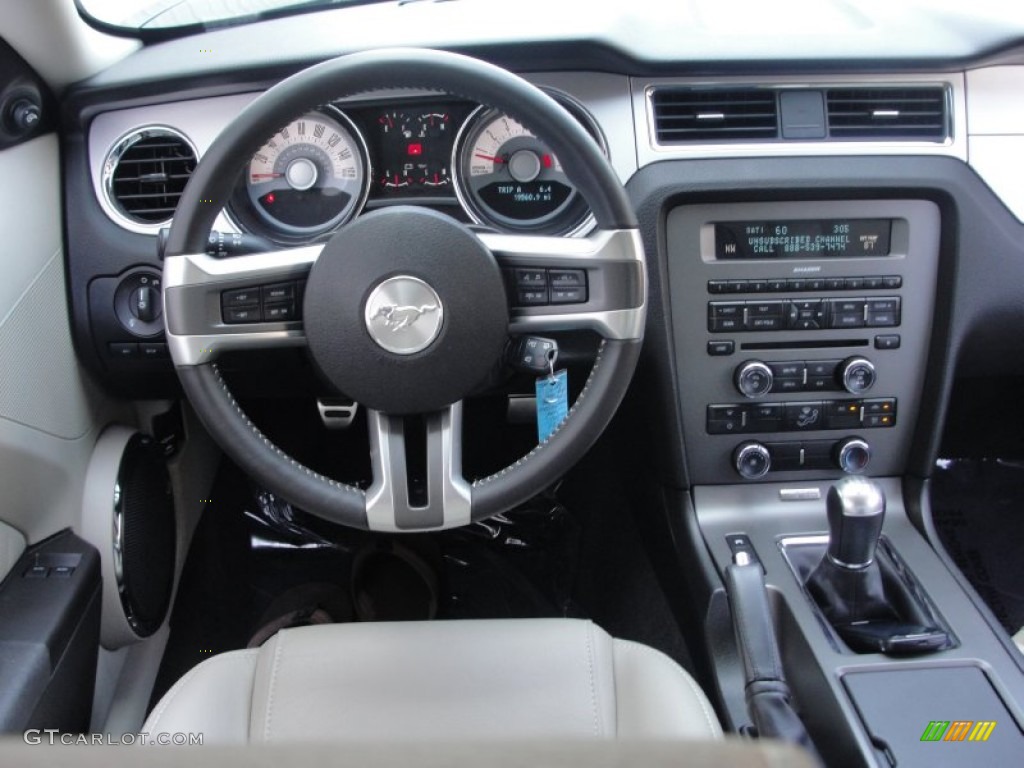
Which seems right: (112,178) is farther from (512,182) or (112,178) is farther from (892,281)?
(892,281)

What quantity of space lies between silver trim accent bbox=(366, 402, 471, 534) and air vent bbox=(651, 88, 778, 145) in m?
0.62

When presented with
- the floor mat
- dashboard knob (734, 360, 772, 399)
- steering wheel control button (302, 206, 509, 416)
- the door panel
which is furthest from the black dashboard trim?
the door panel

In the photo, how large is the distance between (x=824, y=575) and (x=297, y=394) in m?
0.88

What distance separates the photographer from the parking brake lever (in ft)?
3.36

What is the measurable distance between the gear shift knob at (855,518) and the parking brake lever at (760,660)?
12 cm

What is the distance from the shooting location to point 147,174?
4.77 ft

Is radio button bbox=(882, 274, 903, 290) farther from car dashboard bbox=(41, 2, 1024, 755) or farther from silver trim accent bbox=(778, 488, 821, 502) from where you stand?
silver trim accent bbox=(778, 488, 821, 502)

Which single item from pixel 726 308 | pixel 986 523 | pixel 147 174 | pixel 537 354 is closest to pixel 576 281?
pixel 537 354

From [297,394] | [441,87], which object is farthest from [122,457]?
[441,87]

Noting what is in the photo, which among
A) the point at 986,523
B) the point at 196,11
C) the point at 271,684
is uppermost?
the point at 196,11

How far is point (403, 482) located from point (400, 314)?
0.67 feet

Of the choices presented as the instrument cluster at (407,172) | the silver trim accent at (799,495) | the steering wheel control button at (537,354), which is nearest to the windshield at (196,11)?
the instrument cluster at (407,172)

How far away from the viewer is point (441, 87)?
108 centimetres

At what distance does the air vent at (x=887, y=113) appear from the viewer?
146 centimetres
